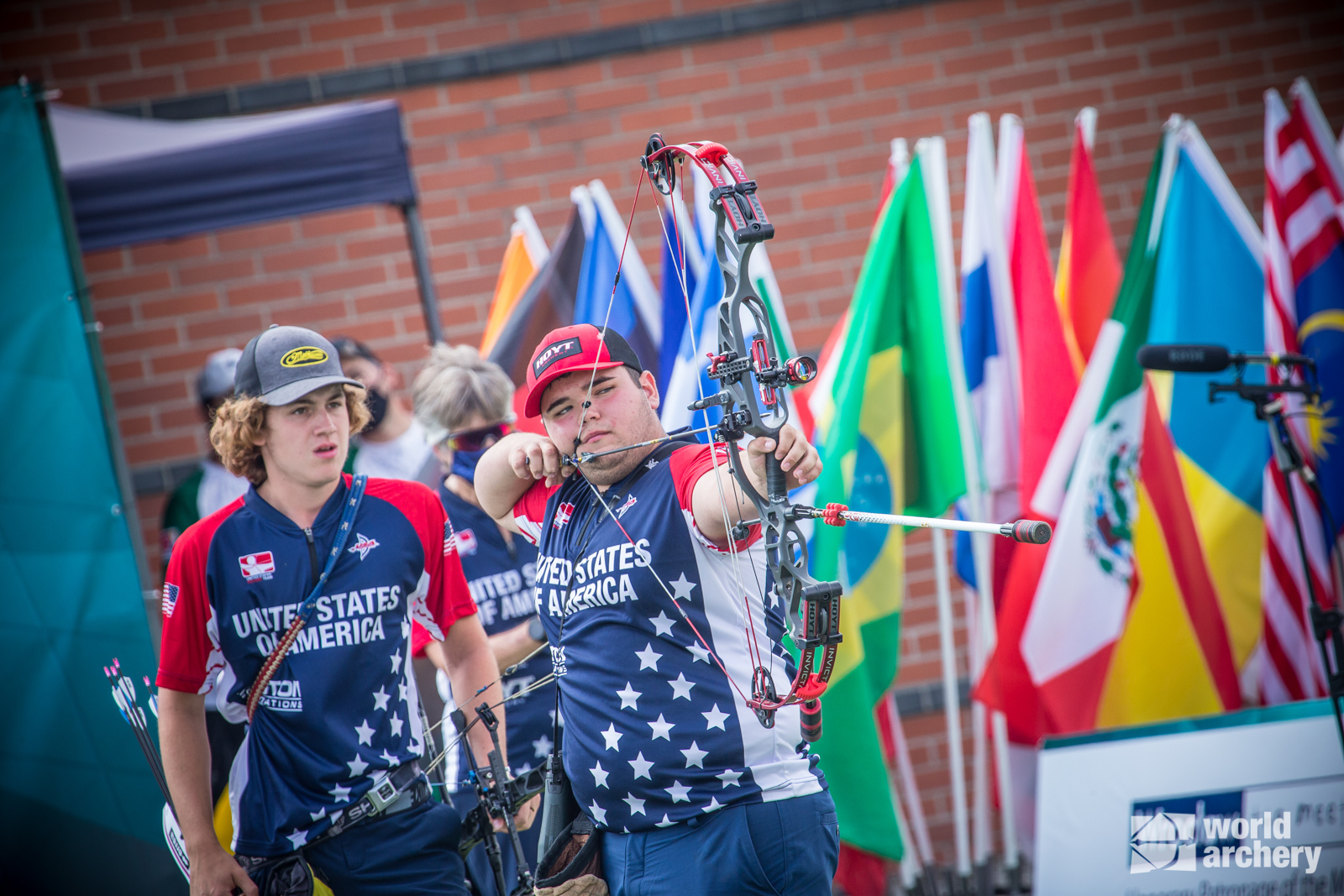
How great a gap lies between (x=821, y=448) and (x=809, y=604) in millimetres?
2118

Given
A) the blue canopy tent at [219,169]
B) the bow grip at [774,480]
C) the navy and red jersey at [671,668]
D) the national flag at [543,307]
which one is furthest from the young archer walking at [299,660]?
the national flag at [543,307]

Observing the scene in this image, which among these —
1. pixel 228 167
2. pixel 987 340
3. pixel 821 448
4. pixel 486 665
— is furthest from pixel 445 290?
pixel 486 665

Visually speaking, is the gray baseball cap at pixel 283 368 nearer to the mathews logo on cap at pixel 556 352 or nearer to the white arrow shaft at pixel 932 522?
the mathews logo on cap at pixel 556 352

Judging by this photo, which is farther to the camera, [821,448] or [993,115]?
[993,115]

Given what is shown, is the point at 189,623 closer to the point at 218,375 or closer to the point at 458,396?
→ the point at 458,396

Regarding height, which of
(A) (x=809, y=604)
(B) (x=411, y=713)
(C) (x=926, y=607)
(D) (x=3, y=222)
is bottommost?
(C) (x=926, y=607)

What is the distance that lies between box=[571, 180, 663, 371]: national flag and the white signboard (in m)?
2.08

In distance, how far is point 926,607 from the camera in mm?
5090

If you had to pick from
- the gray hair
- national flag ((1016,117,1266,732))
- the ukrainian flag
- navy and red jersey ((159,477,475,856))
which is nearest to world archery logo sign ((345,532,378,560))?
navy and red jersey ((159,477,475,856))

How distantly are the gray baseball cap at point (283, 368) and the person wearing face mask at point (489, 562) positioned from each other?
73cm

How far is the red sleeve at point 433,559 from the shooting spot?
8.61 feet

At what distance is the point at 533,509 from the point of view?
8.46 feet

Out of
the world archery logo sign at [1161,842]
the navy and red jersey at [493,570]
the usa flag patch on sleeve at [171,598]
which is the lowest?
the world archery logo sign at [1161,842]

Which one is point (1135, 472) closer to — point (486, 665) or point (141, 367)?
point (486, 665)
